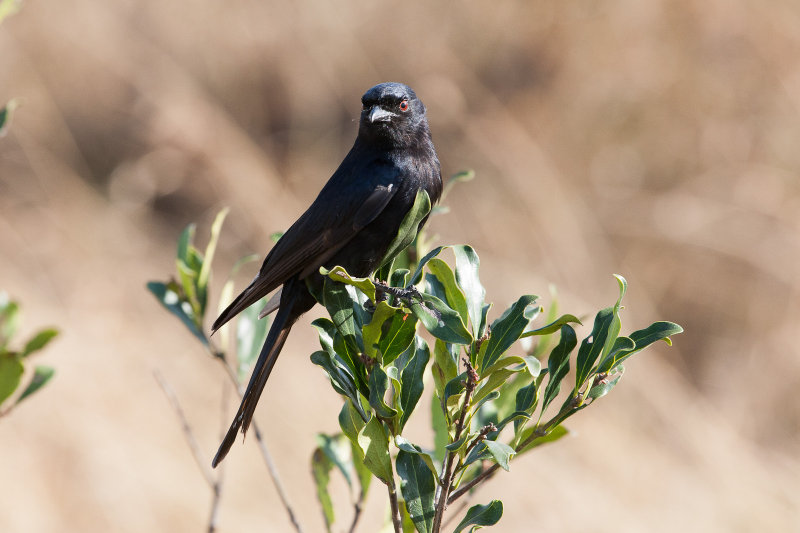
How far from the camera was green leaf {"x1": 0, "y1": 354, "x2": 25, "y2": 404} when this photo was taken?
2.12 m

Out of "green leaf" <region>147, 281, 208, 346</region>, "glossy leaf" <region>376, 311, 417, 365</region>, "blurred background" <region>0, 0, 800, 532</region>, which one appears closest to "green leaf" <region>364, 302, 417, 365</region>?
"glossy leaf" <region>376, 311, 417, 365</region>

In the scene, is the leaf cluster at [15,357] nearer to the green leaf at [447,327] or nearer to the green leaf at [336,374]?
the green leaf at [336,374]

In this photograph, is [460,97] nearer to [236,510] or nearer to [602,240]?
[602,240]

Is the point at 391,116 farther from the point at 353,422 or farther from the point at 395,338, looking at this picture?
the point at 353,422

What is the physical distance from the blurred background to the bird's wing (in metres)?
4.46

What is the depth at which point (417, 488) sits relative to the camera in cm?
166

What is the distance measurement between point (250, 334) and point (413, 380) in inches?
38.0

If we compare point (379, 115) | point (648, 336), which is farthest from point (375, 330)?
point (379, 115)

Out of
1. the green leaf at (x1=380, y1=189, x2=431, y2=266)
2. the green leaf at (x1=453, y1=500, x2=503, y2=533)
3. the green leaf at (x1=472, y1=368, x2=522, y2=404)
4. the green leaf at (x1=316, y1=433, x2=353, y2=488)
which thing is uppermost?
the green leaf at (x1=380, y1=189, x2=431, y2=266)

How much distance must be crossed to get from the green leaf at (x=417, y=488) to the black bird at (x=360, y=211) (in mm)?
879

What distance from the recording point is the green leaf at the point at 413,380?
171 cm

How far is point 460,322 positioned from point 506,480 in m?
6.10

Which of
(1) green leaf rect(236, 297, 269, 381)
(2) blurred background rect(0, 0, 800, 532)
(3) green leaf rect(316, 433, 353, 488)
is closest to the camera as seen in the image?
(3) green leaf rect(316, 433, 353, 488)

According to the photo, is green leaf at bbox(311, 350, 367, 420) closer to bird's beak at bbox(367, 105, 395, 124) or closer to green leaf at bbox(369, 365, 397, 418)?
→ green leaf at bbox(369, 365, 397, 418)
